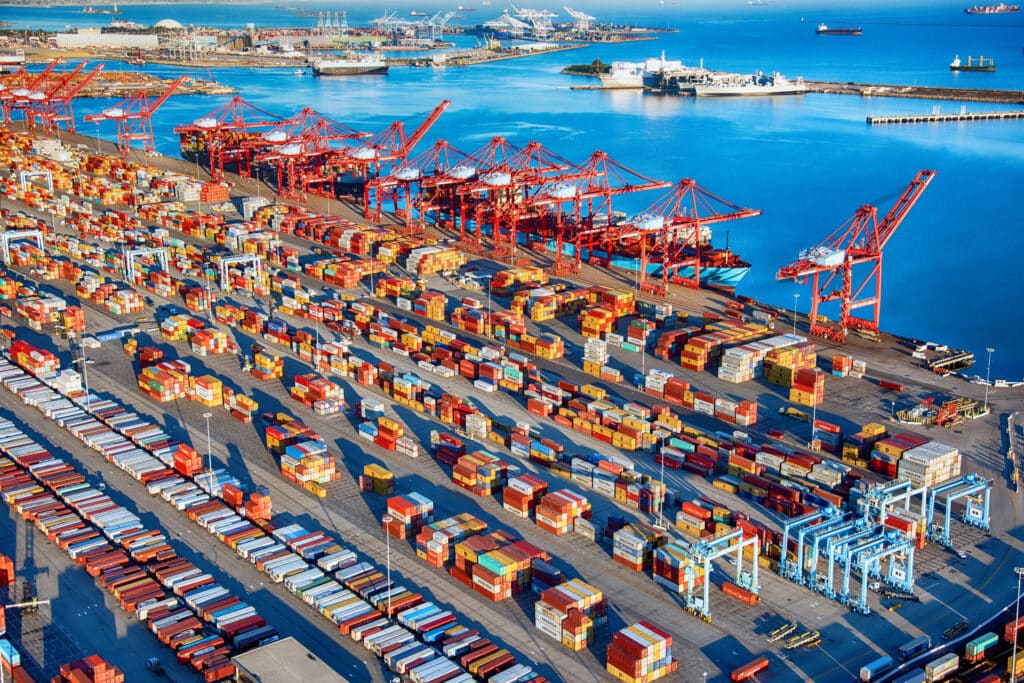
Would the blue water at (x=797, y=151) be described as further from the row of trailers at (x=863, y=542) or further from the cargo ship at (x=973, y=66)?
the row of trailers at (x=863, y=542)

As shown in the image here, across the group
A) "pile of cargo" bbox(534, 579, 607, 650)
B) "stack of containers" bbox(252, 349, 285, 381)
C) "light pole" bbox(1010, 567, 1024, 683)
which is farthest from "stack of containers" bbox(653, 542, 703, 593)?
"stack of containers" bbox(252, 349, 285, 381)

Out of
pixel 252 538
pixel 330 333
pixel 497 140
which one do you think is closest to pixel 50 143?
pixel 497 140

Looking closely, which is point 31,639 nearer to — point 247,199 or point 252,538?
point 252,538

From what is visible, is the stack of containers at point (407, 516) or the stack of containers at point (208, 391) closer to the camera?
the stack of containers at point (407, 516)

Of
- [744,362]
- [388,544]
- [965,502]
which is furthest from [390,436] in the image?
[965,502]

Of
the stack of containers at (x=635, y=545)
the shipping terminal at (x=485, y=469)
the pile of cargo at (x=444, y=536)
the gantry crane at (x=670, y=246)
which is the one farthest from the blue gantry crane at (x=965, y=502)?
the gantry crane at (x=670, y=246)

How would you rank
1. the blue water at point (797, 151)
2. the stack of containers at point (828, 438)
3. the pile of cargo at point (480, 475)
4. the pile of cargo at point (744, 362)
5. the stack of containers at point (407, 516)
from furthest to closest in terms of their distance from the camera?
the blue water at point (797, 151)
the pile of cargo at point (744, 362)
the stack of containers at point (828, 438)
the pile of cargo at point (480, 475)
the stack of containers at point (407, 516)
